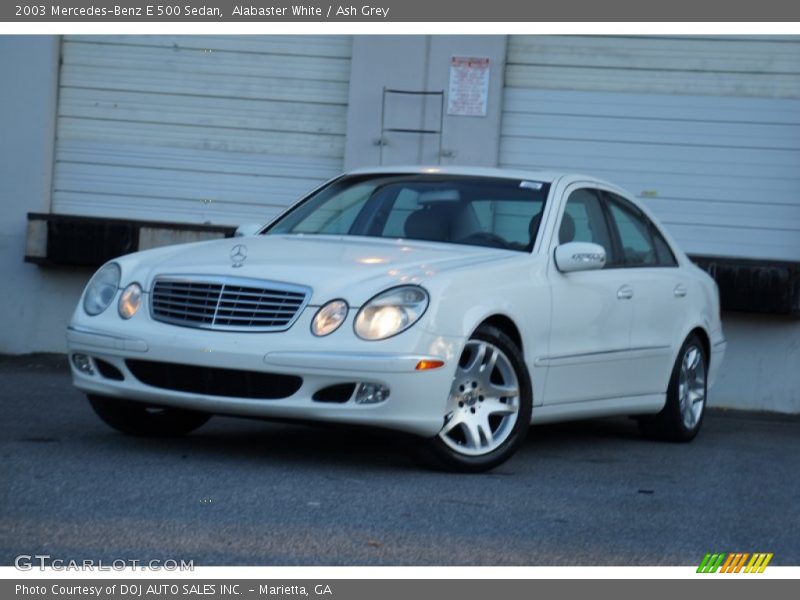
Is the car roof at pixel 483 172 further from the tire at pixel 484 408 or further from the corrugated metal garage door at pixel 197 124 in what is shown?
the corrugated metal garage door at pixel 197 124

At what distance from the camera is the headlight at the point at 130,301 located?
6.94 metres

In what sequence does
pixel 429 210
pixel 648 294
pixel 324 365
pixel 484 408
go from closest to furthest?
pixel 324 365, pixel 484 408, pixel 429 210, pixel 648 294

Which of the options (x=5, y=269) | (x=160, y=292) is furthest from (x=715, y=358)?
(x=5, y=269)

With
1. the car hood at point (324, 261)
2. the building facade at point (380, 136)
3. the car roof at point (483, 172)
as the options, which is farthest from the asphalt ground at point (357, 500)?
the building facade at point (380, 136)

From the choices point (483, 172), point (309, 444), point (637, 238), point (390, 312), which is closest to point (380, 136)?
point (637, 238)

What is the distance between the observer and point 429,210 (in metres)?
7.93

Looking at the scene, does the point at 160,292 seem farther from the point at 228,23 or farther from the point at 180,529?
the point at 228,23

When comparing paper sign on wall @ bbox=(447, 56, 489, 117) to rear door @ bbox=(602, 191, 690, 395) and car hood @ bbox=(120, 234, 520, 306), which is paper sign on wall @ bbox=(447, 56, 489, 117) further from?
car hood @ bbox=(120, 234, 520, 306)

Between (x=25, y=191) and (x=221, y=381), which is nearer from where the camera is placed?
(x=221, y=381)

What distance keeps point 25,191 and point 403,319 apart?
7.05 m

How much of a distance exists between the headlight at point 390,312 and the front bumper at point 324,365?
0.14 feet

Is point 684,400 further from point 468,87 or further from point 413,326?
point 468,87

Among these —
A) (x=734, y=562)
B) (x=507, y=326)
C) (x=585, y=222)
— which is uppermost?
(x=585, y=222)

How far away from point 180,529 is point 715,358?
5.02m
